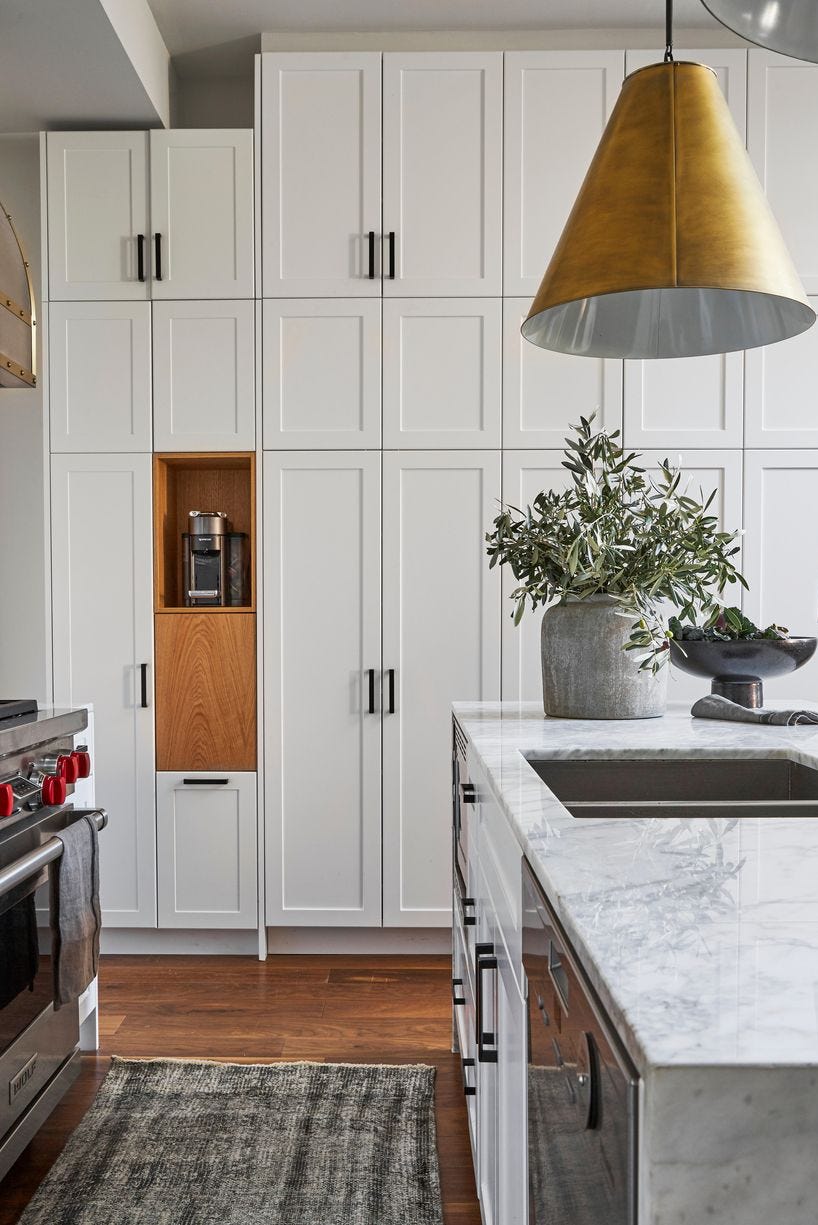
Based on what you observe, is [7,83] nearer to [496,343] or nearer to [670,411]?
[496,343]

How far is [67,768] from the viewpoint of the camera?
2158 millimetres

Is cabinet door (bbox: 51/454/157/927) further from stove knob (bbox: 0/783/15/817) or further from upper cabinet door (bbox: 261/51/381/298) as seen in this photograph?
stove knob (bbox: 0/783/15/817)

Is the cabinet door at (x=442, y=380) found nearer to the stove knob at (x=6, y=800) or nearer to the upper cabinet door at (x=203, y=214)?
the upper cabinet door at (x=203, y=214)


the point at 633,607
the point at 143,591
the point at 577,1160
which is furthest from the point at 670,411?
the point at 577,1160

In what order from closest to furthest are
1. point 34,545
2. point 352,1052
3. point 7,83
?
point 352,1052 → point 7,83 → point 34,545

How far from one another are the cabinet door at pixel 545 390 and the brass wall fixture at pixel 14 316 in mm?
1436

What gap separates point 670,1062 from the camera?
475 mm

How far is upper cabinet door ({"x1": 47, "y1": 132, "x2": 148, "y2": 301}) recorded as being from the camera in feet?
10.2

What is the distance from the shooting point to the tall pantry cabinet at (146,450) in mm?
3104

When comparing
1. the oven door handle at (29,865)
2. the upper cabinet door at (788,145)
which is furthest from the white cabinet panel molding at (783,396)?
the oven door handle at (29,865)

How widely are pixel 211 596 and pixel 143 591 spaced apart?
22cm

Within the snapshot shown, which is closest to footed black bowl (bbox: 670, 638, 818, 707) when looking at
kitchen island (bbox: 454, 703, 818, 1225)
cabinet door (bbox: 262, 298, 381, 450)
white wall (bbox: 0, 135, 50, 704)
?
kitchen island (bbox: 454, 703, 818, 1225)

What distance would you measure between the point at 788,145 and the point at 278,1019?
→ 3055 millimetres

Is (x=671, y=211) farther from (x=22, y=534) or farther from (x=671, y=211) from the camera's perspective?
(x=22, y=534)
